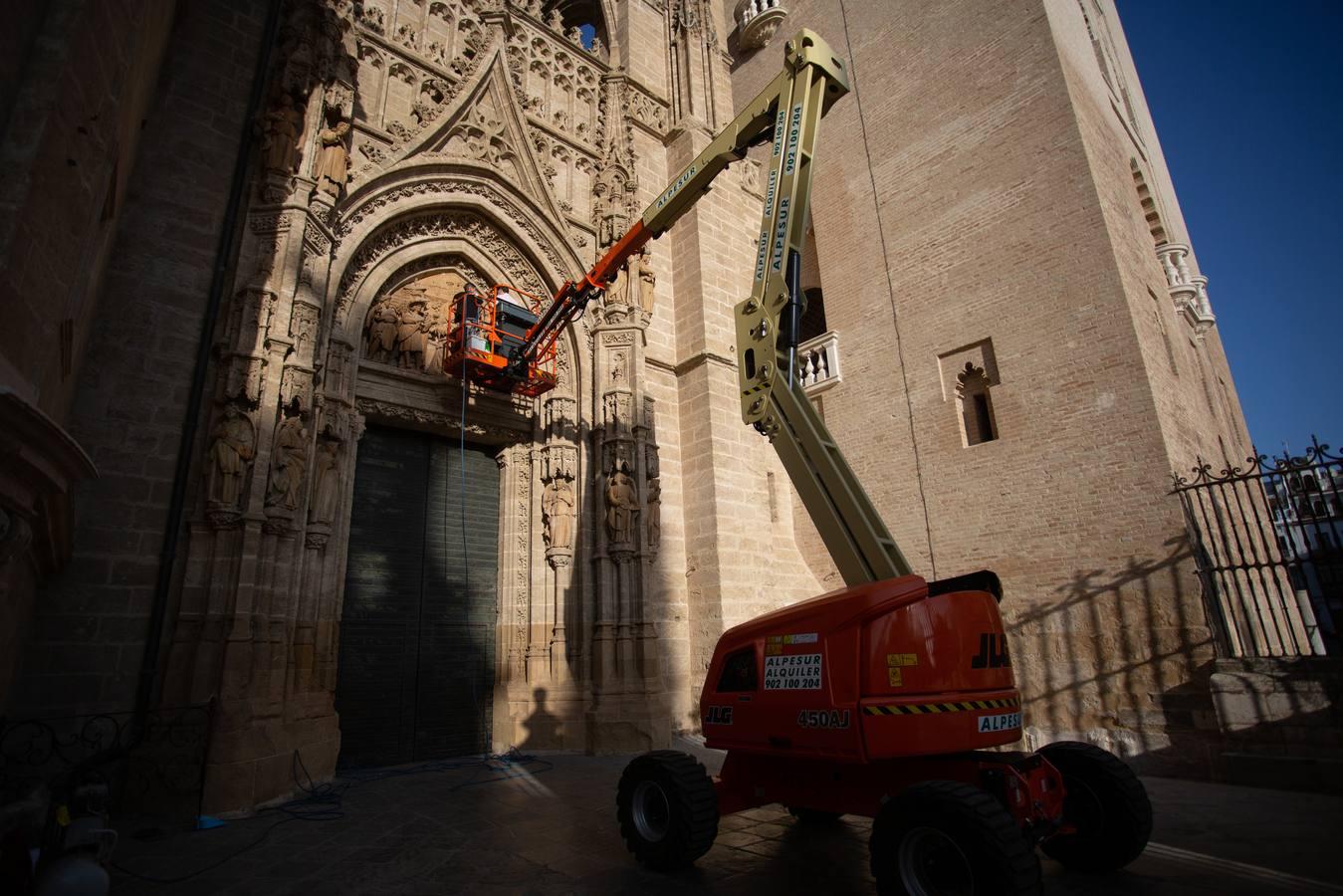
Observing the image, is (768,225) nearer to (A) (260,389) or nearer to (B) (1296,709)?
(A) (260,389)

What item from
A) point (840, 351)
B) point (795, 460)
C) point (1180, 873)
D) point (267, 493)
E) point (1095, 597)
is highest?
point (840, 351)

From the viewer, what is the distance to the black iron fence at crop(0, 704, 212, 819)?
563 centimetres

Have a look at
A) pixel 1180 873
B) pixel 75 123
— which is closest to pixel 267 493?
pixel 75 123

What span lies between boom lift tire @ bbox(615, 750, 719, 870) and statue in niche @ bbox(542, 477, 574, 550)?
5.57 meters

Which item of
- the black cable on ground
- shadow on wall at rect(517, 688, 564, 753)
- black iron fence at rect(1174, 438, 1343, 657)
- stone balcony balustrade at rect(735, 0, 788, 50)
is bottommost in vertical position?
the black cable on ground

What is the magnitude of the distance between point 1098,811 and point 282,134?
32.5 ft

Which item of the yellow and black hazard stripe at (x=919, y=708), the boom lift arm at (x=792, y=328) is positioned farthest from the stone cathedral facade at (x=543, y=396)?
the yellow and black hazard stripe at (x=919, y=708)

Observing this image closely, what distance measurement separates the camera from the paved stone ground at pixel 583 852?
4.18 metres

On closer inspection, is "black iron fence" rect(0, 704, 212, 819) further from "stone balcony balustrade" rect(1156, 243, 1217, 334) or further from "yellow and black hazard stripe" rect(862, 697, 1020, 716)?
"stone balcony balustrade" rect(1156, 243, 1217, 334)

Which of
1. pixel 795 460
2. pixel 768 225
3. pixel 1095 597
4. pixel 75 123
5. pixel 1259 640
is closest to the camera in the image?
pixel 75 123

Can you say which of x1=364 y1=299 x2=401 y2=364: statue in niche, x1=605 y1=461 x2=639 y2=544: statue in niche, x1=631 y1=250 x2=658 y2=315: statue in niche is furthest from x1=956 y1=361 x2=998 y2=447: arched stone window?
x1=364 y1=299 x2=401 y2=364: statue in niche

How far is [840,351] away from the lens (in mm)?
12945

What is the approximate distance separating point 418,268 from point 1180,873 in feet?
34.6

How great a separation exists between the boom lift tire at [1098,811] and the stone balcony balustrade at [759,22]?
16.7 meters
